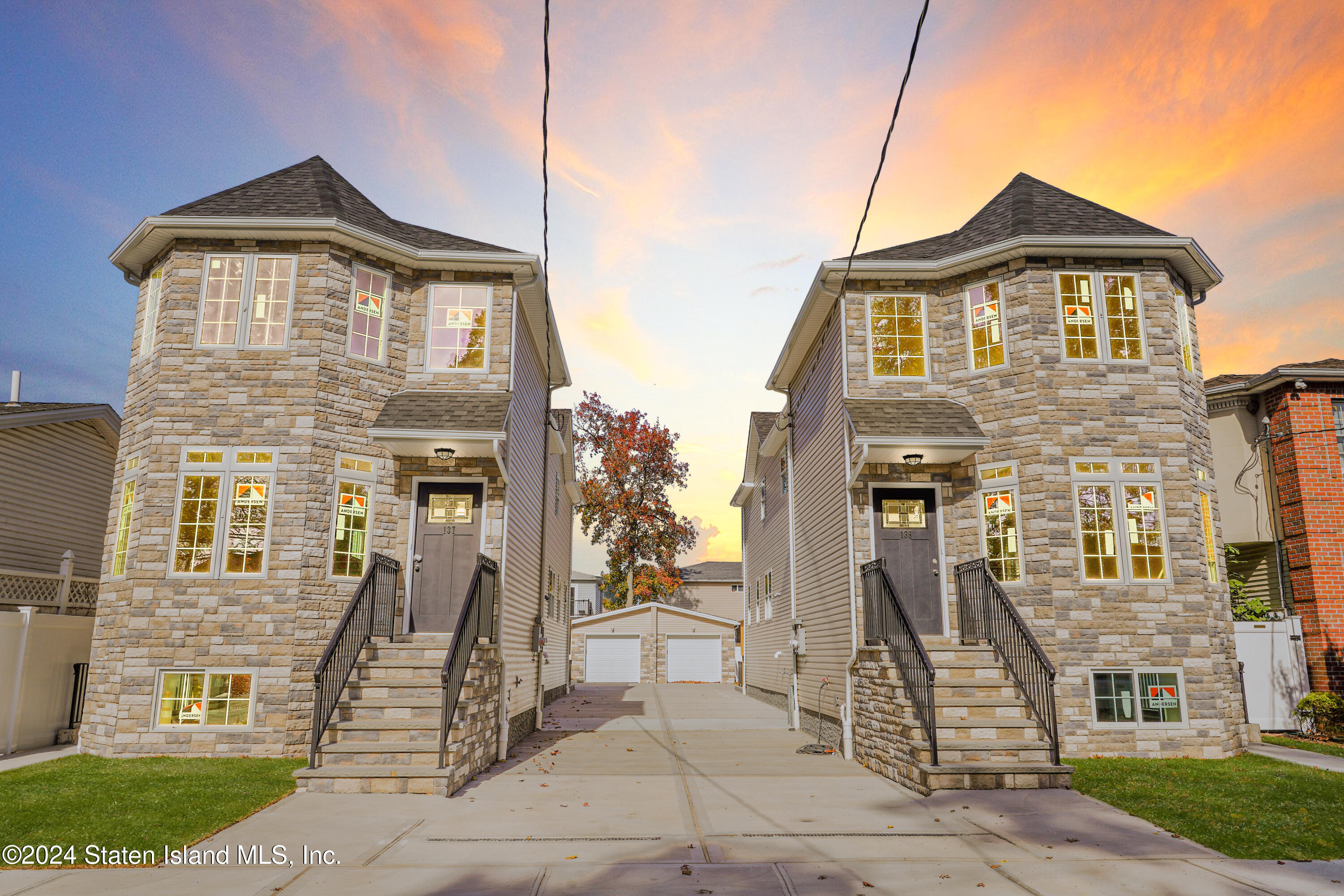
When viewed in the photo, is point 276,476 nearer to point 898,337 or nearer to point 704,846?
point 704,846

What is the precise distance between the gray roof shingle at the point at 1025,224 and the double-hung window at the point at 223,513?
29.6ft

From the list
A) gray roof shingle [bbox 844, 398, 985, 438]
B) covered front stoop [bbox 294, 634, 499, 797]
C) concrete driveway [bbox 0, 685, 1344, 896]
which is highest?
gray roof shingle [bbox 844, 398, 985, 438]

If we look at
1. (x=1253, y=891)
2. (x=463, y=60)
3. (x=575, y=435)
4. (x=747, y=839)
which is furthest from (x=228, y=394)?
(x=575, y=435)

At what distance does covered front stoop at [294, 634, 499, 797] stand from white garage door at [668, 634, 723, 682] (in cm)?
2274

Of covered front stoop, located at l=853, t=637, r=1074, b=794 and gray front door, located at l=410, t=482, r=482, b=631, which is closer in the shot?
covered front stoop, located at l=853, t=637, r=1074, b=794

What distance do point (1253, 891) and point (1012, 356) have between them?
7.68 m

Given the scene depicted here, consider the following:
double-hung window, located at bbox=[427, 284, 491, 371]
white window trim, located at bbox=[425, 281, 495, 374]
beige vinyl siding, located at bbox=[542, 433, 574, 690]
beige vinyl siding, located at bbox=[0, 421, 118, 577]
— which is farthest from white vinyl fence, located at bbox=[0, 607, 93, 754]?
beige vinyl siding, located at bbox=[542, 433, 574, 690]

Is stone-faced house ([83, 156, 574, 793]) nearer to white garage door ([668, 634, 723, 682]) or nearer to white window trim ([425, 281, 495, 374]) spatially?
white window trim ([425, 281, 495, 374])

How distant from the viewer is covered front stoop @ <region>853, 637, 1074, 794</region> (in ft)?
25.6

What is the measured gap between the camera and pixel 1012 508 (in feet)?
35.9

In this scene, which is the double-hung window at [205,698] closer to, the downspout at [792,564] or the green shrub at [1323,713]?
the downspout at [792,564]

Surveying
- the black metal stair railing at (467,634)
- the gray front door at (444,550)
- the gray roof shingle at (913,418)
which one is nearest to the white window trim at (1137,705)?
the gray roof shingle at (913,418)

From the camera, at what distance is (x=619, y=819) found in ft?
22.7

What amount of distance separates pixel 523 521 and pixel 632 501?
2437 cm
